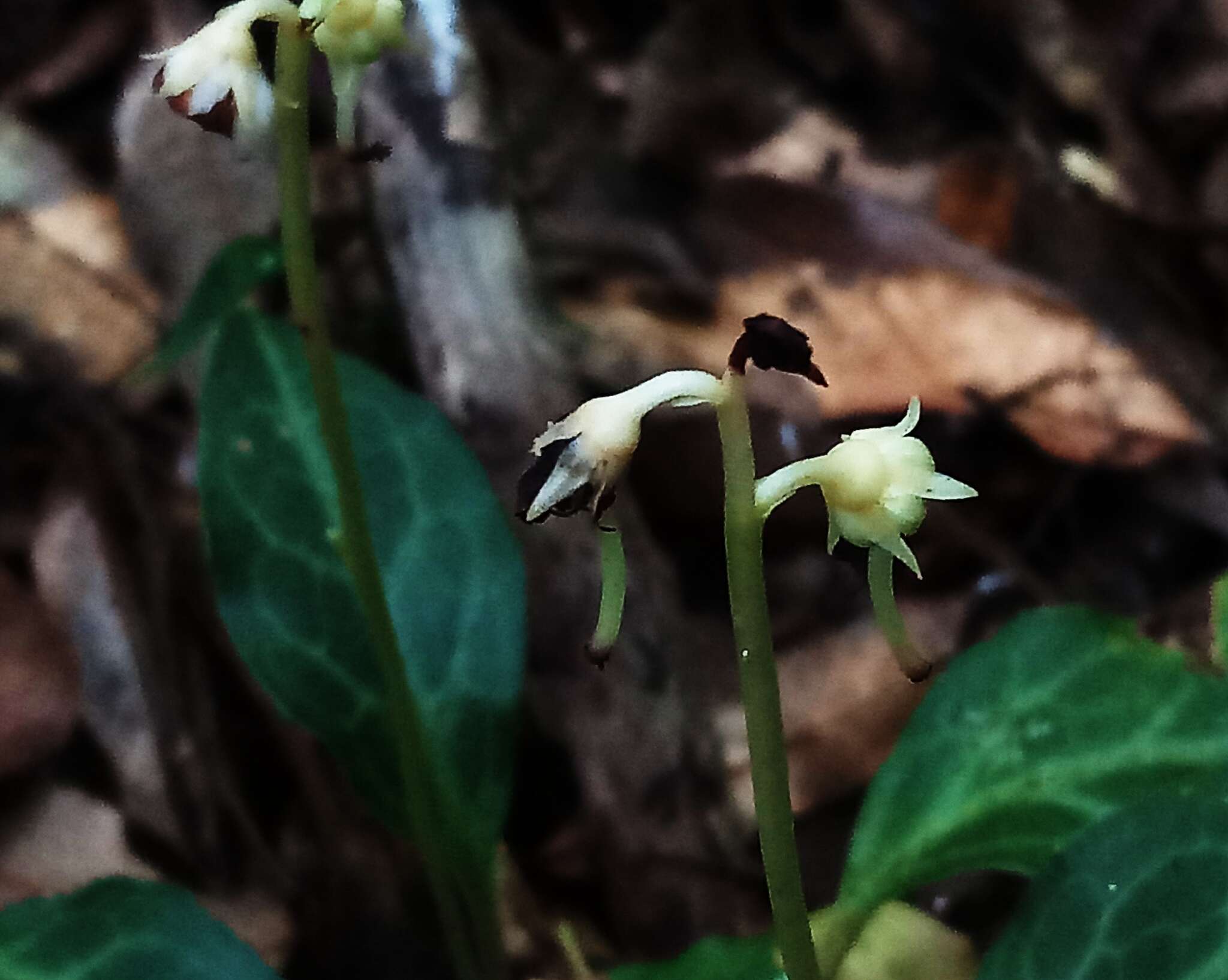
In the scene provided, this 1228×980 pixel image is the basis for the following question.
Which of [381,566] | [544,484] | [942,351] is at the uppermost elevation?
[544,484]

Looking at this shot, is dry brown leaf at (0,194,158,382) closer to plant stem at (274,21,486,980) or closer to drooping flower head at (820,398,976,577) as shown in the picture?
plant stem at (274,21,486,980)

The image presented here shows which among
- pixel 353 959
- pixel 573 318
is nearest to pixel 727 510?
pixel 353 959

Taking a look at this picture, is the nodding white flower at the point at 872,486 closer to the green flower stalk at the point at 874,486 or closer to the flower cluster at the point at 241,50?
the green flower stalk at the point at 874,486

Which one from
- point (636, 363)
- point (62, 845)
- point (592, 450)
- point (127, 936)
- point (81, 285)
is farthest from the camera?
point (81, 285)

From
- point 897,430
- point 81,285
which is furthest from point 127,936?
point 81,285

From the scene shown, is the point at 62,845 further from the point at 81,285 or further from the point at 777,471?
the point at 777,471

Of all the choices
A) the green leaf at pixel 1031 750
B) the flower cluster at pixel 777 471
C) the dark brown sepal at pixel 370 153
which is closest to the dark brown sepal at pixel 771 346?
the flower cluster at pixel 777 471
